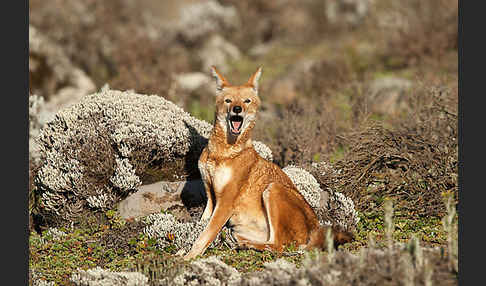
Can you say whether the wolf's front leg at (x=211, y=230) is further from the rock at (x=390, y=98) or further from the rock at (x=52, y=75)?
the rock at (x=52, y=75)

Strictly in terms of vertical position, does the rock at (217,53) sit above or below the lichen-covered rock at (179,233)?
above

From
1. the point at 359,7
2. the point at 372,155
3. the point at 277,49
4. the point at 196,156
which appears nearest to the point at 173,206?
the point at 196,156

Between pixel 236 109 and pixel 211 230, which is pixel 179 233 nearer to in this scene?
pixel 211 230

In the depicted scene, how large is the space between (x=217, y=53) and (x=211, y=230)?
19.9 m

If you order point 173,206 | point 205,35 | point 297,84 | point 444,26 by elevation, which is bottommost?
point 173,206

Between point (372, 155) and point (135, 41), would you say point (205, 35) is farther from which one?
point (372, 155)

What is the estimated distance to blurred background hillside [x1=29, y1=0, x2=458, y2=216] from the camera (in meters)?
10.00

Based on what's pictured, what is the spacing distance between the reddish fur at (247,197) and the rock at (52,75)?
40.3ft

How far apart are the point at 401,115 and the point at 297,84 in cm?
583

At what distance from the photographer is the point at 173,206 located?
28.9 feet

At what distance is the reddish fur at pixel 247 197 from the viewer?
7.07 metres

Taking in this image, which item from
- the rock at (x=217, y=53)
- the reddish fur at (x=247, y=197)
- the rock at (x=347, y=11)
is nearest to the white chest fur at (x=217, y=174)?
the reddish fur at (x=247, y=197)

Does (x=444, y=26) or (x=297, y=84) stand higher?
(x=444, y=26)

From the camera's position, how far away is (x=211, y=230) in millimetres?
7008
